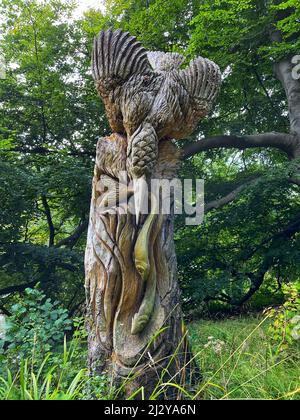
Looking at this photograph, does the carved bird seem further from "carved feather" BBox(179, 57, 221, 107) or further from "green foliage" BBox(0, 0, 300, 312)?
"green foliage" BBox(0, 0, 300, 312)

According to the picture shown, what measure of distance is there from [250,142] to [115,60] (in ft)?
18.2

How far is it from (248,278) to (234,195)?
1693 mm

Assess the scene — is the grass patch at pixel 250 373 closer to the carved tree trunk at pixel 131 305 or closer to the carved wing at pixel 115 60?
the carved tree trunk at pixel 131 305

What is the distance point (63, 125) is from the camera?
7.63 metres

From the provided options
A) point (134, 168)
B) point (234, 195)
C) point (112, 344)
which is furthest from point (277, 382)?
point (234, 195)

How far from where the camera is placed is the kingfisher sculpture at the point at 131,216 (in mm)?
2541

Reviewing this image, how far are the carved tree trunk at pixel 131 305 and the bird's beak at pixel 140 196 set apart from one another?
0.07 meters

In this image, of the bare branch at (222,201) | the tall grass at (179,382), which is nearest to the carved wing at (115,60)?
the tall grass at (179,382)

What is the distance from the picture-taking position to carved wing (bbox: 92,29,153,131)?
2.70 meters

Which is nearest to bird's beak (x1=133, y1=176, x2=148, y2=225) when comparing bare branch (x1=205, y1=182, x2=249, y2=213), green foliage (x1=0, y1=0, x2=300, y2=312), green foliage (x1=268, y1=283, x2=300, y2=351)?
green foliage (x1=268, y1=283, x2=300, y2=351)

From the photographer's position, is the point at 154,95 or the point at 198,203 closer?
the point at 154,95

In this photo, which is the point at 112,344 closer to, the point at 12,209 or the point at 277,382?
the point at 277,382
